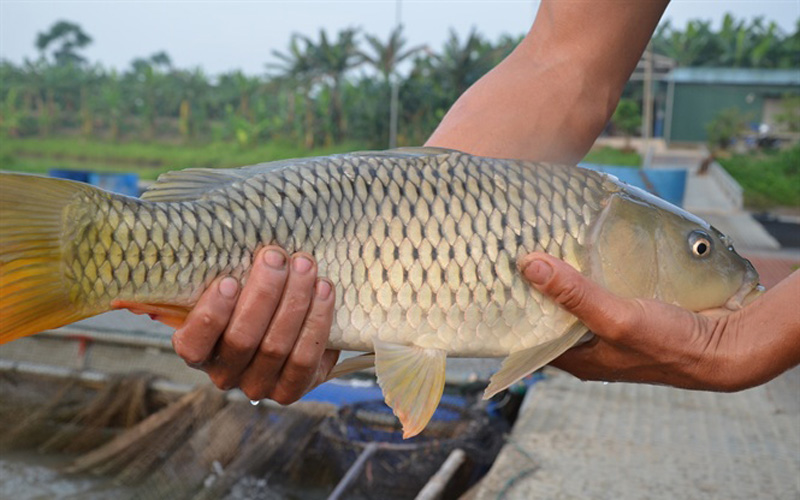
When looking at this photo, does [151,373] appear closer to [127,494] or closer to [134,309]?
[127,494]

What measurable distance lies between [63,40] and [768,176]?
55.9 meters

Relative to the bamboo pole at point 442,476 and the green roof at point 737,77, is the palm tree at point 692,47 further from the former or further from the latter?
the bamboo pole at point 442,476

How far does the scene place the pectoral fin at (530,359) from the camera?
1661 millimetres

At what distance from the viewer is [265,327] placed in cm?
170

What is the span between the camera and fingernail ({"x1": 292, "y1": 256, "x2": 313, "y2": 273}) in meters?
1.60

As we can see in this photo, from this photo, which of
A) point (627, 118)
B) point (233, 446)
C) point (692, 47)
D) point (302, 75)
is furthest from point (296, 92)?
point (233, 446)

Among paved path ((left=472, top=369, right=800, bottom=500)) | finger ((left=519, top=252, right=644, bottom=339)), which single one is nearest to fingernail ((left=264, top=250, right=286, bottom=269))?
finger ((left=519, top=252, right=644, bottom=339))

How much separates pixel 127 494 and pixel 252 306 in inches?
150

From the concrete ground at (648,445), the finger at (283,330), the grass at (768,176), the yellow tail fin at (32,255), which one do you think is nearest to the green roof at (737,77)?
the grass at (768,176)

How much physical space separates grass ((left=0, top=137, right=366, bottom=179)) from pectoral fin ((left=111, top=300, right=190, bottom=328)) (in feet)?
105

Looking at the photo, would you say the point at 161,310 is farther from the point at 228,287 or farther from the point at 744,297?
the point at 744,297

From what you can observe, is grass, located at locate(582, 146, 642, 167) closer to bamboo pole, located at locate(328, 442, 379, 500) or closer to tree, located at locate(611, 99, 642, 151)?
tree, located at locate(611, 99, 642, 151)

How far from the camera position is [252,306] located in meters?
1.65

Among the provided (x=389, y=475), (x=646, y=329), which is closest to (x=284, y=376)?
(x=646, y=329)
